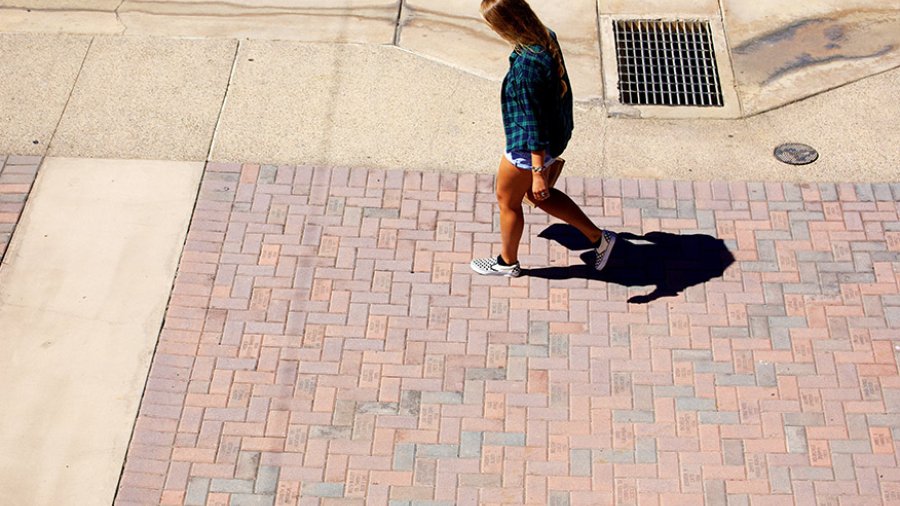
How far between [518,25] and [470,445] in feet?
7.37

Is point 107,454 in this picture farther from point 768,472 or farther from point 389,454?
point 768,472

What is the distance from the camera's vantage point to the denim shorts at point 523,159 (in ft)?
18.9

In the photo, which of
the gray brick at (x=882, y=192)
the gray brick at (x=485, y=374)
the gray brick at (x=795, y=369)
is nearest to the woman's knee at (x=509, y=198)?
the gray brick at (x=485, y=374)

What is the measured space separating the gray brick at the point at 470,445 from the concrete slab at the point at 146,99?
287 centimetres

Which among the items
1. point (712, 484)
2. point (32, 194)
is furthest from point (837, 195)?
point (32, 194)

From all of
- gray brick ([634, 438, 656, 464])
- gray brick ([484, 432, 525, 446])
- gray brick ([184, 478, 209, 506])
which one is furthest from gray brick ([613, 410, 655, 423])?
gray brick ([184, 478, 209, 506])

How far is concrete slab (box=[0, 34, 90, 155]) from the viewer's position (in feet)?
24.5

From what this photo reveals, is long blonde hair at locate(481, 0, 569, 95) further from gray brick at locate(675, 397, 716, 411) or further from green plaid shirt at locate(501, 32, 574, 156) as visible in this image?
gray brick at locate(675, 397, 716, 411)

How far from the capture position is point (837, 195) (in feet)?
22.9

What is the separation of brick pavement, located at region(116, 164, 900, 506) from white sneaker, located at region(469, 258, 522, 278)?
0.08 metres

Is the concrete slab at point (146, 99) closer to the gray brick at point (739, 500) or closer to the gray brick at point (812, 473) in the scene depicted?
the gray brick at point (739, 500)

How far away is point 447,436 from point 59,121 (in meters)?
3.83

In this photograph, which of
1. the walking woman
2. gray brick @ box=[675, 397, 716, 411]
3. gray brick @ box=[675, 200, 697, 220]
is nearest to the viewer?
the walking woman

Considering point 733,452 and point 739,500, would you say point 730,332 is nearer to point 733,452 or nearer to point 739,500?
point 733,452
